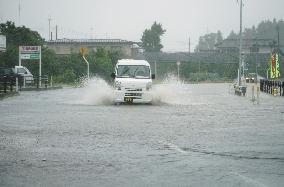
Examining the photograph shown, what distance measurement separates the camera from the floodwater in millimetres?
7906

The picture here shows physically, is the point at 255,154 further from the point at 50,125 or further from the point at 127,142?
the point at 50,125

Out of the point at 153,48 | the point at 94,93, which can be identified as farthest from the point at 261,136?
the point at 153,48

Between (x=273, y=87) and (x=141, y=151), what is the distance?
3296 centimetres

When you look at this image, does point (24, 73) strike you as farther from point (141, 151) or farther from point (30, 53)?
point (141, 151)

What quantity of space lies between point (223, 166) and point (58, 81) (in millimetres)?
63022

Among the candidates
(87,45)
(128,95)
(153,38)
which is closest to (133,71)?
(128,95)

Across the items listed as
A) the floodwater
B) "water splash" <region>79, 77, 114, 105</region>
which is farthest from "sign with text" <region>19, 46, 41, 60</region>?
the floodwater

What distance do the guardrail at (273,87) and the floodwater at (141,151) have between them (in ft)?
75.6

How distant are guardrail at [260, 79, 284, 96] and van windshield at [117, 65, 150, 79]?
1540 centimetres

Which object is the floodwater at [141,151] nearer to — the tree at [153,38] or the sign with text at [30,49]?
the sign with text at [30,49]

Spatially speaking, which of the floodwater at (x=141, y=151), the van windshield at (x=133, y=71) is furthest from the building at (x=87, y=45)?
the floodwater at (x=141, y=151)

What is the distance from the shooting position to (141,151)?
10.7 metres

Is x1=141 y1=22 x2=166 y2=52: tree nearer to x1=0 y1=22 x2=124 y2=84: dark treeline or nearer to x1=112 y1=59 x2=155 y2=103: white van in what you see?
x1=0 y1=22 x2=124 y2=84: dark treeline

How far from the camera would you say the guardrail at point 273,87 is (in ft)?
135
